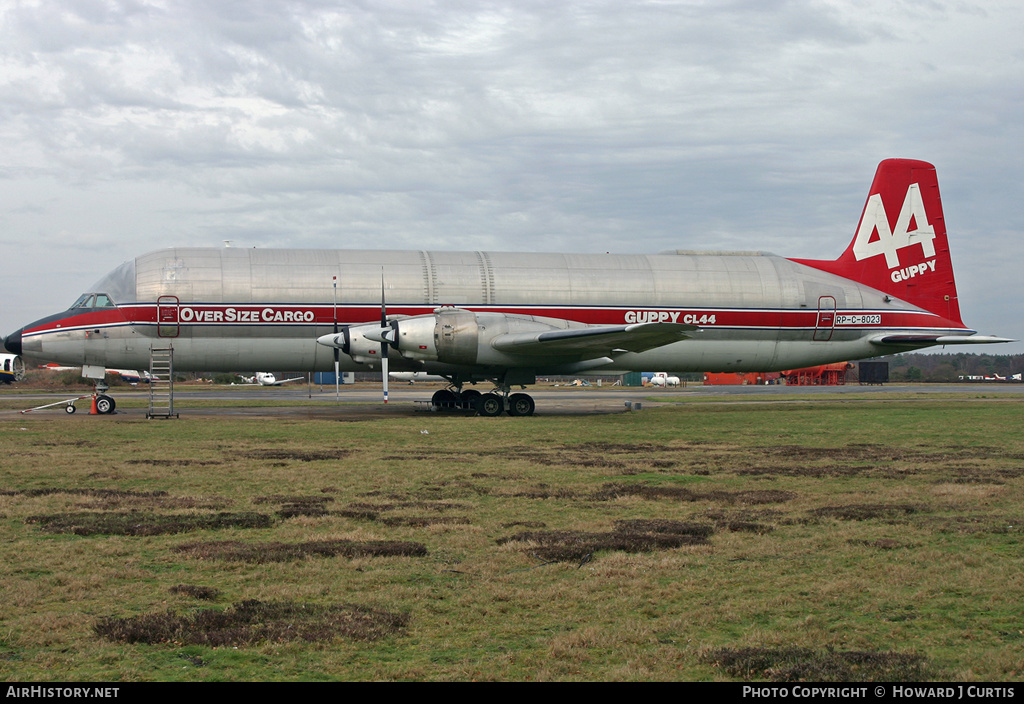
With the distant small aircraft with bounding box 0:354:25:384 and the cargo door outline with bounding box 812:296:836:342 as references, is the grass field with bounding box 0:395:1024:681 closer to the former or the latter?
the cargo door outline with bounding box 812:296:836:342

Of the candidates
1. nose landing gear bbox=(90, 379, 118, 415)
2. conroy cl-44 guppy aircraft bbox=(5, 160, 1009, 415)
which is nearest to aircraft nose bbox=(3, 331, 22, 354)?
conroy cl-44 guppy aircraft bbox=(5, 160, 1009, 415)

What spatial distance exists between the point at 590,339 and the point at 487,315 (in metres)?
3.56

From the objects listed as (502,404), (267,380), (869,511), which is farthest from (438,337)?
(267,380)

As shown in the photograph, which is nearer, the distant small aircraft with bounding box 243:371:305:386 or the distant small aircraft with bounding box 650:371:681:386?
the distant small aircraft with bounding box 650:371:681:386

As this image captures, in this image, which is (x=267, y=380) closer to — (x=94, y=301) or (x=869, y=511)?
(x=94, y=301)

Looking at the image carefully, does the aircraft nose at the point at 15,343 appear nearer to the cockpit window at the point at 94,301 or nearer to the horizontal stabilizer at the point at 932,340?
the cockpit window at the point at 94,301

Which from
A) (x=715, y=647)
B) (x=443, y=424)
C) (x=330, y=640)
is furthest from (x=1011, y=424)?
(x=330, y=640)

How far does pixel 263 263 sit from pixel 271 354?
3201mm

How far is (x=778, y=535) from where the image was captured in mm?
9688

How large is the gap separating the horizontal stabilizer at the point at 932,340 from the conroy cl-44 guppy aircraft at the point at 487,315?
6 centimetres

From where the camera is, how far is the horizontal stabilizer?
3325 cm

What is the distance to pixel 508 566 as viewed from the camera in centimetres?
827

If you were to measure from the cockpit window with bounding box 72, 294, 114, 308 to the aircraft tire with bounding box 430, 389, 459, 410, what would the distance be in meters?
11.9

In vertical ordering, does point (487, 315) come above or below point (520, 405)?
above
